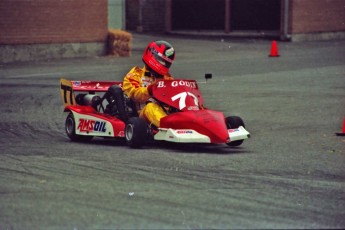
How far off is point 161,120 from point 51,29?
57.7ft

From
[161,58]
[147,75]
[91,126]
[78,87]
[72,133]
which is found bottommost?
[72,133]

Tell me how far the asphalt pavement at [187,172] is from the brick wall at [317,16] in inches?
700

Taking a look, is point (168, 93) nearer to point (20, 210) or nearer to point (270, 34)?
point (20, 210)

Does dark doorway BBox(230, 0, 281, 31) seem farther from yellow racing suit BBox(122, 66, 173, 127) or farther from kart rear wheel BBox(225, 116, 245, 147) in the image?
kart rear wheel BBox(225, 116, 245, 147)

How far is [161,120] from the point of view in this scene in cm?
1139

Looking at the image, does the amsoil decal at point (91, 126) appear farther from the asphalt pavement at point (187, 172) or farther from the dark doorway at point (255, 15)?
the dark doorway at point (255, 15)

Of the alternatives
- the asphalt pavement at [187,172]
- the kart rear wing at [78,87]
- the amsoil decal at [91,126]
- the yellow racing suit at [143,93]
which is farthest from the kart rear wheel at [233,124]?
the kart rear wing at [78,87]

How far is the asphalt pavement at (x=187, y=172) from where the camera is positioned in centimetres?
736

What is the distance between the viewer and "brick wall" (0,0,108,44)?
88.8ft

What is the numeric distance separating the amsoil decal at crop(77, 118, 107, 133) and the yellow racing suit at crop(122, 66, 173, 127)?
1.68ft

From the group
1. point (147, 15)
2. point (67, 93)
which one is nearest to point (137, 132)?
point (67, 93)

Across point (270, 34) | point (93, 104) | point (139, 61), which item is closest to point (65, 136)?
point (93, 104)

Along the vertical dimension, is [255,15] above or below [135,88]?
below

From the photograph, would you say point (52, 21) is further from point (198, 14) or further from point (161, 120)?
point (161, 120)
